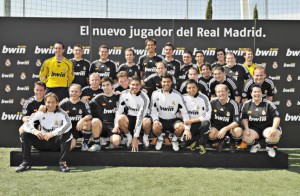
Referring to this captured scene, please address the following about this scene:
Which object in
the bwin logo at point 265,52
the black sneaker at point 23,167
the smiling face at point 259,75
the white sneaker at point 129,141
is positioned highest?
the bwin logo at point 265,52

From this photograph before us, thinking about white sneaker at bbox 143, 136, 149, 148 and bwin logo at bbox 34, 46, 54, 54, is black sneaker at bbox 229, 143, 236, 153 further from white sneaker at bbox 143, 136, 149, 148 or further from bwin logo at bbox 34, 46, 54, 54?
bwin logo at bbox 34, 46, 54, 54

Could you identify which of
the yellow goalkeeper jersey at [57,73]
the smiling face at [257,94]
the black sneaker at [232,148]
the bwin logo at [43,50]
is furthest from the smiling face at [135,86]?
the bwin logo at [43,50]

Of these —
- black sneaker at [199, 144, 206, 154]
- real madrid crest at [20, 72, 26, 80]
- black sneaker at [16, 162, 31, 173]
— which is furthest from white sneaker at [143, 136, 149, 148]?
real madrid crest at [20, 72, 26, 80]

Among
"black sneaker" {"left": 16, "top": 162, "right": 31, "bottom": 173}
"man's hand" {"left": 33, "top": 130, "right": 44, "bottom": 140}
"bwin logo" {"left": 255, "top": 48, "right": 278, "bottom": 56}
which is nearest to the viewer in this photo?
"black sneaker" {"left": 16, "top": 162, "right": 31, "bottom": 173}

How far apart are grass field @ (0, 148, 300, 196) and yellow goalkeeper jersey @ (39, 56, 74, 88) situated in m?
1.69

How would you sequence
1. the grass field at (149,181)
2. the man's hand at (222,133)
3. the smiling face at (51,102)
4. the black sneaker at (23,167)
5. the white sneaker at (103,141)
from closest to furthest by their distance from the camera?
the grass field at (149,181)
the black sneaker at (23,167)
the smiling face at (51,102)
the man's hand at (222,133)
the white sneaker at (103,141)

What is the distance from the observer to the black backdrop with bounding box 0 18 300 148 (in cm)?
648

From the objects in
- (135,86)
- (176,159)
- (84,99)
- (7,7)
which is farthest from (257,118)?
(7,7)

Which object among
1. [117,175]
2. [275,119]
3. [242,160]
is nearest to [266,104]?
[275,119]

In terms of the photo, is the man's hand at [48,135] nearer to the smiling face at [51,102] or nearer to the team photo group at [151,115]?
the team photo group at [151,115]

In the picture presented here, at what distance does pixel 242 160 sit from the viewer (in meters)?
4.56

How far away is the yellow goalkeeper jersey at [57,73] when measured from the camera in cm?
561

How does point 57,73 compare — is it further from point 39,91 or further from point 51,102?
point 51,102

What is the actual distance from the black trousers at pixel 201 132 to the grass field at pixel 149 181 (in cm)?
49
